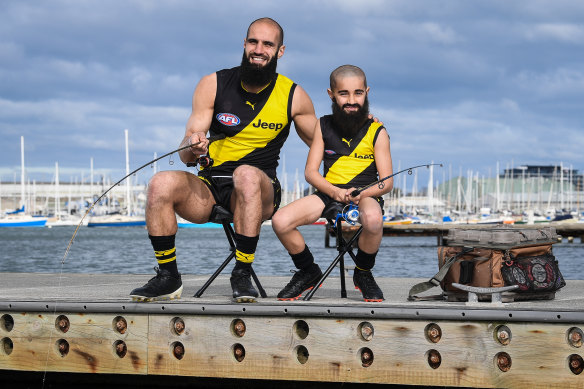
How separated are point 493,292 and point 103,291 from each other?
Result: 2811 millimetres

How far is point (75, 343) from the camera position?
464cm

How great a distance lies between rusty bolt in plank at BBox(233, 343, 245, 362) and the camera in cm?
445

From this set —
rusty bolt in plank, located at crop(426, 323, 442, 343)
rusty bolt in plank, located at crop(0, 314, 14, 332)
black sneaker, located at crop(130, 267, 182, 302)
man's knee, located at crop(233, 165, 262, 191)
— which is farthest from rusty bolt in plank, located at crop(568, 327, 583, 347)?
rusty bolt in plank, located at crop(0, 314, 14, 332)

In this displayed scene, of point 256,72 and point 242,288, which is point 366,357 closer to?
point 242,288

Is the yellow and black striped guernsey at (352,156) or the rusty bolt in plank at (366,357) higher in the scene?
the yellow and black striped guernsey at (352,156)

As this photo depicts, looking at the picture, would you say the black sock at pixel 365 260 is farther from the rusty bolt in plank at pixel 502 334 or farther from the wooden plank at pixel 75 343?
the wooden plank at pixel 75 343

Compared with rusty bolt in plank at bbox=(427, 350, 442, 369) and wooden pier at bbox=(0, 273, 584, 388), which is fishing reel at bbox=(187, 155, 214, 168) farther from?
rusty bolt in plank at bbox=(427, 350, 442, 369)

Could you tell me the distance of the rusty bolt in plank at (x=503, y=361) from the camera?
13.5ft

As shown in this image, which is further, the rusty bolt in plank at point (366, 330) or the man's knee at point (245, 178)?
the man's knee at point (245, 178)

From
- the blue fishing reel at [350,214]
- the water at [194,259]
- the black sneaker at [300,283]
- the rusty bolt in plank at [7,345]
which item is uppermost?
the blue fishing reel at [350,214]

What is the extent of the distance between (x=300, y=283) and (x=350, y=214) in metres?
0.59

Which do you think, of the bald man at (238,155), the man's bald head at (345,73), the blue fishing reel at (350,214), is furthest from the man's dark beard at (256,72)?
the blue fishing reel at (350,214)

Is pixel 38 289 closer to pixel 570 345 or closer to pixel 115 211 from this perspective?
pixel 570 345

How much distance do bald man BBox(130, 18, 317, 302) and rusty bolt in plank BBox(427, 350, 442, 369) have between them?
3.48 ft
